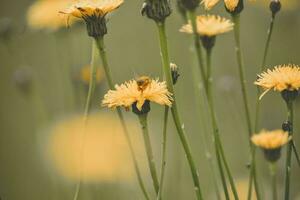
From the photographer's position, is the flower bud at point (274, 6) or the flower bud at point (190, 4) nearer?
the flower bud at point (190, 4)

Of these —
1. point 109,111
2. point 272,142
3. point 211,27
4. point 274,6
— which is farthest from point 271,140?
point 109,111

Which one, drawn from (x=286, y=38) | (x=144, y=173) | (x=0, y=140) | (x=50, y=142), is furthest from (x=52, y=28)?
(x=286, y=38)

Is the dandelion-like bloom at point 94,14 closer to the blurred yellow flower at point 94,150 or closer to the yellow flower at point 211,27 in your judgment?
the yellow flower at point 211,27

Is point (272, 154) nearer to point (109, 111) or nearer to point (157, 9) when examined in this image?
point (157, 9)

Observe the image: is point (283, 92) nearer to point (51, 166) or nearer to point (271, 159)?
point (271, 159)

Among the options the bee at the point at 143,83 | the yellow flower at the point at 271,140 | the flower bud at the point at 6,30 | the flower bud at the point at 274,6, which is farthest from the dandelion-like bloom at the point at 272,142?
the flower bud at the point at 6,30
